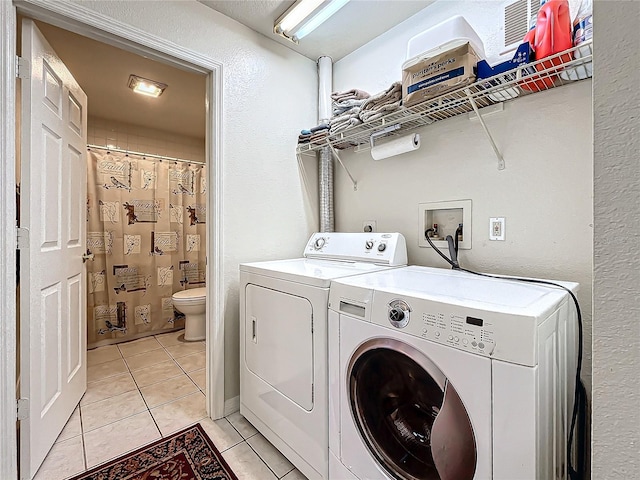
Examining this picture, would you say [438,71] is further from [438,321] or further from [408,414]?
[408,414]

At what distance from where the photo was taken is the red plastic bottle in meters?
1.08

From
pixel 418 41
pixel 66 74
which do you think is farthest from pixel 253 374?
pixel 66 74

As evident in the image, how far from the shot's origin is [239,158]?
1.89 m

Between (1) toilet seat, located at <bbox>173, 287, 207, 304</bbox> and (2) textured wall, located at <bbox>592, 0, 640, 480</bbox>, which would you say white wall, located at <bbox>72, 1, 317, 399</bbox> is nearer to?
(1) toilet seat, located at <bbox>173, 287, 207, 304</bbox>

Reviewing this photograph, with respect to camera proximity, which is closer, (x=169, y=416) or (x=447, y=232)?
(x=447, y=232)

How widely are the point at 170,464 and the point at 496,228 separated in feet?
6.26

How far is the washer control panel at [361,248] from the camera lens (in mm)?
1646

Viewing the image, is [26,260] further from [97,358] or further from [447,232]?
[447,232]

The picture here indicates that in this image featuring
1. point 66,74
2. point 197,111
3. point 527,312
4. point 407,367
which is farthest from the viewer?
point 197,111

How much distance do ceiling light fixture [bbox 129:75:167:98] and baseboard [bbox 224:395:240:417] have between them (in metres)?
2.48

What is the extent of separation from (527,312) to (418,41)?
128cm

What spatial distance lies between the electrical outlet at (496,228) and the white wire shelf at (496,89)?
542 millimetres

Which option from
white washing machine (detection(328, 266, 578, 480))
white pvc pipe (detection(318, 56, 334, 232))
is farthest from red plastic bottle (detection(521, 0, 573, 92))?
white pvc pipe (detection(318, 56, 334, 232))

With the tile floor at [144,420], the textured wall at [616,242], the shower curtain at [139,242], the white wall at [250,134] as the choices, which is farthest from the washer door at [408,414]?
the shower curtain at [139,242]
